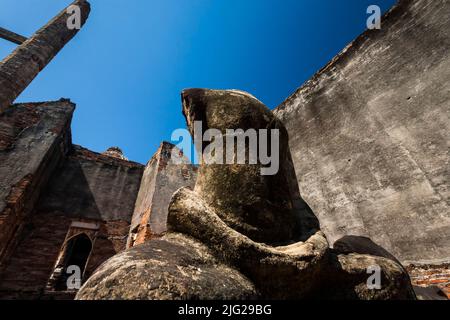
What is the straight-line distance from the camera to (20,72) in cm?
715

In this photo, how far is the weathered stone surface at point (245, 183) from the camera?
4.46 feet

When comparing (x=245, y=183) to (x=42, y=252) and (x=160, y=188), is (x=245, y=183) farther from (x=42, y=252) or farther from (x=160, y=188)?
(x=42, y=252)

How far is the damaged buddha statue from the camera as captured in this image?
85cm

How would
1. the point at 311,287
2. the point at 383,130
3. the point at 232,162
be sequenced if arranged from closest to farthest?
the point at 311,287
the point at 232,162
the point at 383,130

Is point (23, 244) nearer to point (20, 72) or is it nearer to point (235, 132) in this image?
point (20, 72)

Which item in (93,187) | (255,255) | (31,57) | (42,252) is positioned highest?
(31,57)

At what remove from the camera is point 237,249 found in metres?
1.10

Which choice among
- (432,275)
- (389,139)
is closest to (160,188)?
(389,139)

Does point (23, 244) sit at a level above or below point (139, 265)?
above

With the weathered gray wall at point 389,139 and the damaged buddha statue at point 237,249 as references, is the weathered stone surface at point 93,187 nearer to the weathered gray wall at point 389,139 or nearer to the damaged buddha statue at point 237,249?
the weathered gray wall at point 389,139

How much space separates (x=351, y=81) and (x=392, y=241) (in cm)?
→ 272

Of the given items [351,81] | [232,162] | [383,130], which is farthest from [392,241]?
[232,162]

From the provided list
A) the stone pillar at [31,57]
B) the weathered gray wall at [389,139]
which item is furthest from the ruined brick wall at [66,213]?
the weathered gray wall at [389,139]

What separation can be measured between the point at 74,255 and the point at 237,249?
834 centimetres
